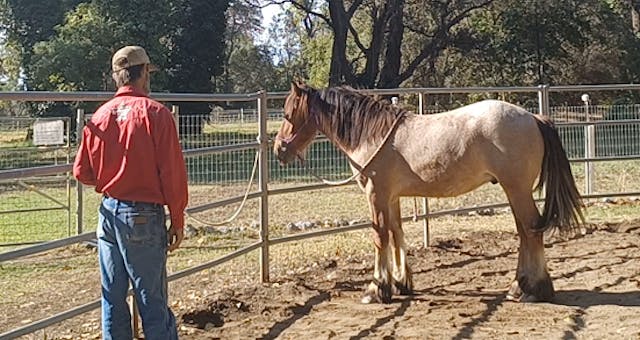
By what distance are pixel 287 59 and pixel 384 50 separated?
29.7 metres

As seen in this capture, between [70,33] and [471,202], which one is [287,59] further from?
[471,202]

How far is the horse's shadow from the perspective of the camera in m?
4.98

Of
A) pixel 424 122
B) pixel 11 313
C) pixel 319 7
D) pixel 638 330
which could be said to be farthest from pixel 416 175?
pixel 319 7

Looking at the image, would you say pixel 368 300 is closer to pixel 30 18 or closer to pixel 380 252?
pixel 380 252

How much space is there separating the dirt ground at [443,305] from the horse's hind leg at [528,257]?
0.10 metres

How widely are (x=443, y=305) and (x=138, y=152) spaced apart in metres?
2.76

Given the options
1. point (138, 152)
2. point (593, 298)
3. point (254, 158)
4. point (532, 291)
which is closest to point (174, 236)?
point (138, 152)

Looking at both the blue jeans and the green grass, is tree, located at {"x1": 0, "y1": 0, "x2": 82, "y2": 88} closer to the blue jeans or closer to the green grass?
the green grass

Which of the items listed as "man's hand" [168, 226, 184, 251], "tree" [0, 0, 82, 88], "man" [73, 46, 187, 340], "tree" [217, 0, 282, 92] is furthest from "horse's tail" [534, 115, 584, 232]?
"tree" [217, 0, 282, 92]

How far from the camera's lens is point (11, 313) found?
5309 mm

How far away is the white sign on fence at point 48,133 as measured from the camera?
8773 millimetres

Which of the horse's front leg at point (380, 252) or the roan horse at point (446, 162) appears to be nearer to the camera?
the roan horse at point (446, 162)

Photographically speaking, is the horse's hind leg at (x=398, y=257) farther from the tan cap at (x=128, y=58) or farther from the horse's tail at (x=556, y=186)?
the tan cap at (x=128, y=58)

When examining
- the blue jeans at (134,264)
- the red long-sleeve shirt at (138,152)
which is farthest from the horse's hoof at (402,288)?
the red long-sleeve shirt at (138,152)
